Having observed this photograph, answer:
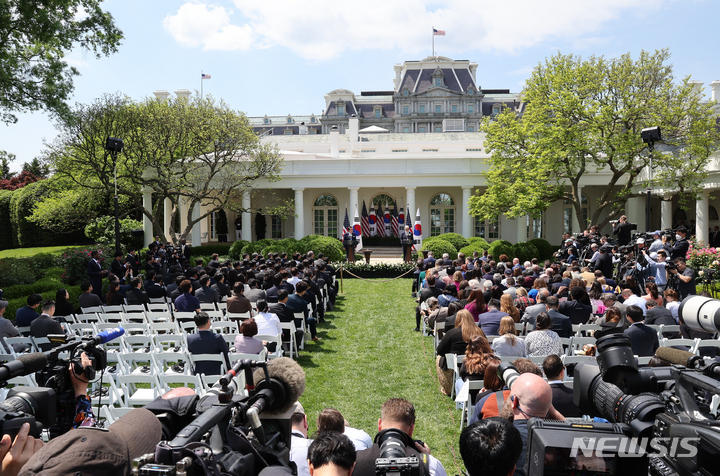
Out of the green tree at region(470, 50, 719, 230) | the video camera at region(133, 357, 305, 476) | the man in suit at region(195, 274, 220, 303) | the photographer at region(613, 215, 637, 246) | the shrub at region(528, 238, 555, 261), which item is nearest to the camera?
the video camera at region(133, 357, 305, 476)

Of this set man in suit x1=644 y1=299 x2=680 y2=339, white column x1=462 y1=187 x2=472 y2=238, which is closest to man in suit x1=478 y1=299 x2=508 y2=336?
man in suit x1=644 y1=299 x2=680 y2=339

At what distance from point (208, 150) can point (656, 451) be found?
25321 mm

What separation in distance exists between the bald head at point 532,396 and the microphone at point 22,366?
9.95 feet

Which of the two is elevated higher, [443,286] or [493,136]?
[493,136]

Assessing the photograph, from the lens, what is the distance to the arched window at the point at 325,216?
34.1m

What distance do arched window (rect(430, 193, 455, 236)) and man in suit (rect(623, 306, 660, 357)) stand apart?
86.4 ft

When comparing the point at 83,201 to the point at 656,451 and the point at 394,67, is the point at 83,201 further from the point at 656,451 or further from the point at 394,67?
the point at 394,67

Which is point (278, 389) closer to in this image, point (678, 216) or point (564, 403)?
point (564, 403)

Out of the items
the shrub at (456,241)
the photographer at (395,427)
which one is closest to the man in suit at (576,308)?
the photographer at (395,427)

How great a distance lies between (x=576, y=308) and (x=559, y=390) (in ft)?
15.4

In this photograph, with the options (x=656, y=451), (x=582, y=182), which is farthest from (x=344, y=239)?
(x=656, y=451)

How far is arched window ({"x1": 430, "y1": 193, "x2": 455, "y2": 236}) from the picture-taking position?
109ft

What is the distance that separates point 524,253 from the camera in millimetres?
23594

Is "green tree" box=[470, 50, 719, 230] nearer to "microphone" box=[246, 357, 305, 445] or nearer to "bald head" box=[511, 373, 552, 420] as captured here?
"bald head" box=[511, 373, 552, 420]
